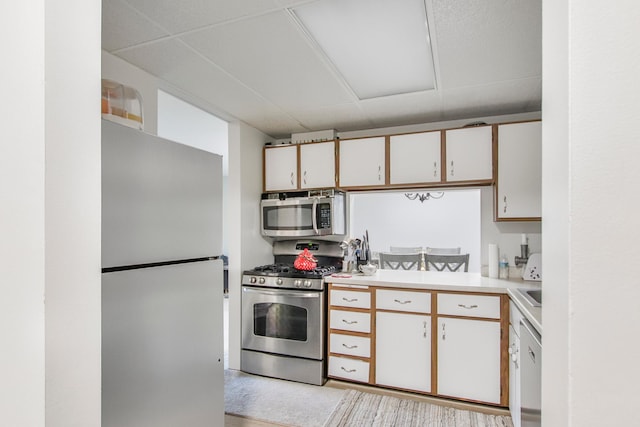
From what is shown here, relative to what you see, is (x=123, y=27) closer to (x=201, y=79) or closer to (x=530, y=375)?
(x=201, y=79)

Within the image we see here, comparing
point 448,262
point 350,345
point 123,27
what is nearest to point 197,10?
point 123,27

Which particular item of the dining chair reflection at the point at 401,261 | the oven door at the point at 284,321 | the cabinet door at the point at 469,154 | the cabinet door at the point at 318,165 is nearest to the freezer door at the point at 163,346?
the oven door at the point at 284,321

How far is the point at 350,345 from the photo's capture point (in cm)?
291

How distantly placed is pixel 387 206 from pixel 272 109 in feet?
8.17

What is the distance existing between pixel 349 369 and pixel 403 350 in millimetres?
501

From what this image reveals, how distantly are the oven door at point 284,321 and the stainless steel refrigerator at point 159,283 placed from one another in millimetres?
1389

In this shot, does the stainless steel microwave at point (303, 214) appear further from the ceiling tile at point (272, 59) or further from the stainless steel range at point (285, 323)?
the ceiling tile at point (272, 59)

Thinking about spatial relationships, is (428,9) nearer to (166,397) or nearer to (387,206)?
(166,397)

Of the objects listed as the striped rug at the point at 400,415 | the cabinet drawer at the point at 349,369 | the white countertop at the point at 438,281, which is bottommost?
the striped rug at the point at 400,415

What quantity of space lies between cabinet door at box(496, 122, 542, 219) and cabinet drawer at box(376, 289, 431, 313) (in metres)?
0.94

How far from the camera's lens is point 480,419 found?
2.37 meters

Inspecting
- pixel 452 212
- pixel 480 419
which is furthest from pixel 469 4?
pixel 452 212

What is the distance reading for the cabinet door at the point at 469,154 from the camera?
2855 mm
